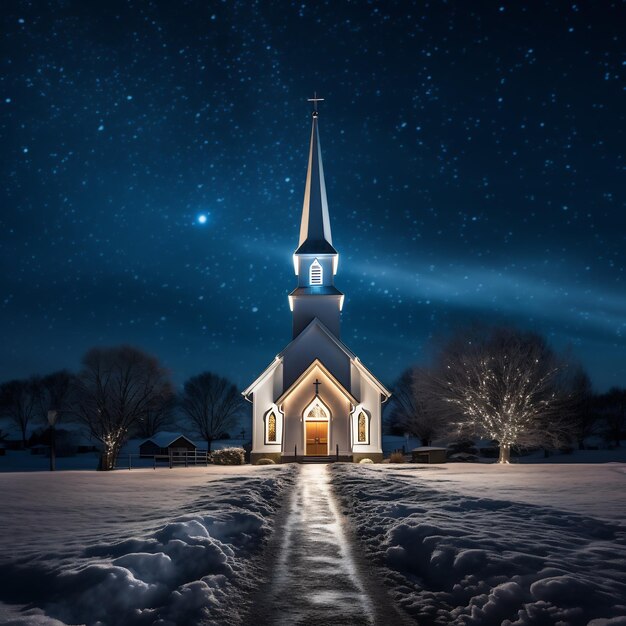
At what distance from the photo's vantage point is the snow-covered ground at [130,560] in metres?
5.97

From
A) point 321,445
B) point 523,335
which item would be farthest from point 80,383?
point 523,335

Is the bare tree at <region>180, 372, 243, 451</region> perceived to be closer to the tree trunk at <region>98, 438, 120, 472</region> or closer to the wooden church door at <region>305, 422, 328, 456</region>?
the tree trunk at <region>98, 438, 120, 472</region>

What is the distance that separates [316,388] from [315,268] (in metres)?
9.33

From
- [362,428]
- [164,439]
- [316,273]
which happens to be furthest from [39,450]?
[362,428]

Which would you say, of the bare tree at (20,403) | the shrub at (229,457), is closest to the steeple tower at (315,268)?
the shrub at (229,457)

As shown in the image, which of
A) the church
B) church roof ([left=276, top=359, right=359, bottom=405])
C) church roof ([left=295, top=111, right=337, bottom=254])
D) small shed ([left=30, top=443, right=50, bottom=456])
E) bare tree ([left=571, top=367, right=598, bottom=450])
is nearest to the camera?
church roof ([left=276, top=359, right=359, bottom=405])

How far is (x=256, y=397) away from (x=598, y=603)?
30514 millimetres

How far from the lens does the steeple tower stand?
3834 centimetres

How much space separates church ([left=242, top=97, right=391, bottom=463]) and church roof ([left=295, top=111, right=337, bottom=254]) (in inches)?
2.8

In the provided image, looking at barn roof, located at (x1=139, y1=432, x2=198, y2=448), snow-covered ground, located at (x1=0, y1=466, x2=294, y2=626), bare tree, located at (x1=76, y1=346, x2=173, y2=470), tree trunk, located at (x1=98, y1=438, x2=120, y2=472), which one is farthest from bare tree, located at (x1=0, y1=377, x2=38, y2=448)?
snow-covered ground, located at (x1=0, y1=466, x2=294, y2=626)

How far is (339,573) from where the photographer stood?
7.76 metres

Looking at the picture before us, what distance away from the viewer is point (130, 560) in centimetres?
713

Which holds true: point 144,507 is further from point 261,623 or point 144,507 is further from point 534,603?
point 534,603

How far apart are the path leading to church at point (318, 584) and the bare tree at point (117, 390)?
36.5 m
